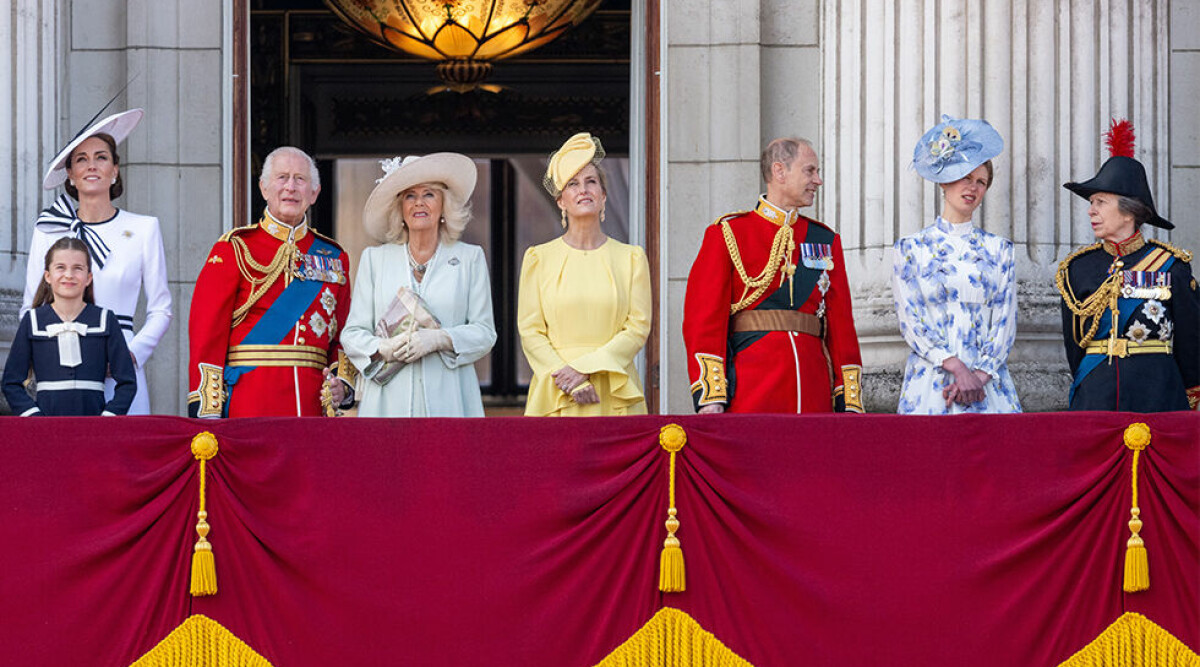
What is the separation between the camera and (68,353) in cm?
758

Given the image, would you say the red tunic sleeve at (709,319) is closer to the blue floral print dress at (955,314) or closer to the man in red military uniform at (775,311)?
the man in red military uniform at (775,311)

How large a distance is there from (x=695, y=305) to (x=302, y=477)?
1.83 meters

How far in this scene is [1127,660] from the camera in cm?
660

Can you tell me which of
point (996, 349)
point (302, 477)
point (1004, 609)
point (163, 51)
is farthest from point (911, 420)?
point (163, 51)

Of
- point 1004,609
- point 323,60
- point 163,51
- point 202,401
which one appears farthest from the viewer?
point 323,60

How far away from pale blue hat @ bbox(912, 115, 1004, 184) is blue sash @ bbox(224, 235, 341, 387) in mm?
2507

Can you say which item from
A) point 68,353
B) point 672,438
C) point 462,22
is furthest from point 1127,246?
point 462,22

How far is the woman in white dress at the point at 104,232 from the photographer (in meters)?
8.23

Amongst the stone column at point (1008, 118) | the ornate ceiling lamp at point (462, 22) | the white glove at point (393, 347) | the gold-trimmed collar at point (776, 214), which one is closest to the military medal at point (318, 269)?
the white glove at point (393, 347)

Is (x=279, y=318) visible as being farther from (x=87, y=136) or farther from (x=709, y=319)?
(x=709, y=319)

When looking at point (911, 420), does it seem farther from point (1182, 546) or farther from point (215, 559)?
point (215, 559)

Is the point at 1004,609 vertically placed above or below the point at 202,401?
below

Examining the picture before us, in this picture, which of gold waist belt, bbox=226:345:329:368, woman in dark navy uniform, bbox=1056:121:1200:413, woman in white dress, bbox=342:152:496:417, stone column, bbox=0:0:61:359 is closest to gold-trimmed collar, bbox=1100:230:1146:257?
woman in dark navy uniform, bbox=1056:121:1200:413

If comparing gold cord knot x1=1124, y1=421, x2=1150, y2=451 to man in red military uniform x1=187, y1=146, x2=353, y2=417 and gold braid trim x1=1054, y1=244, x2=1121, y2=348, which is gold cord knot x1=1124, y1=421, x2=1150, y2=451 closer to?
gold braid trim x1=1054, y1=244, x2=1121, y2=348
